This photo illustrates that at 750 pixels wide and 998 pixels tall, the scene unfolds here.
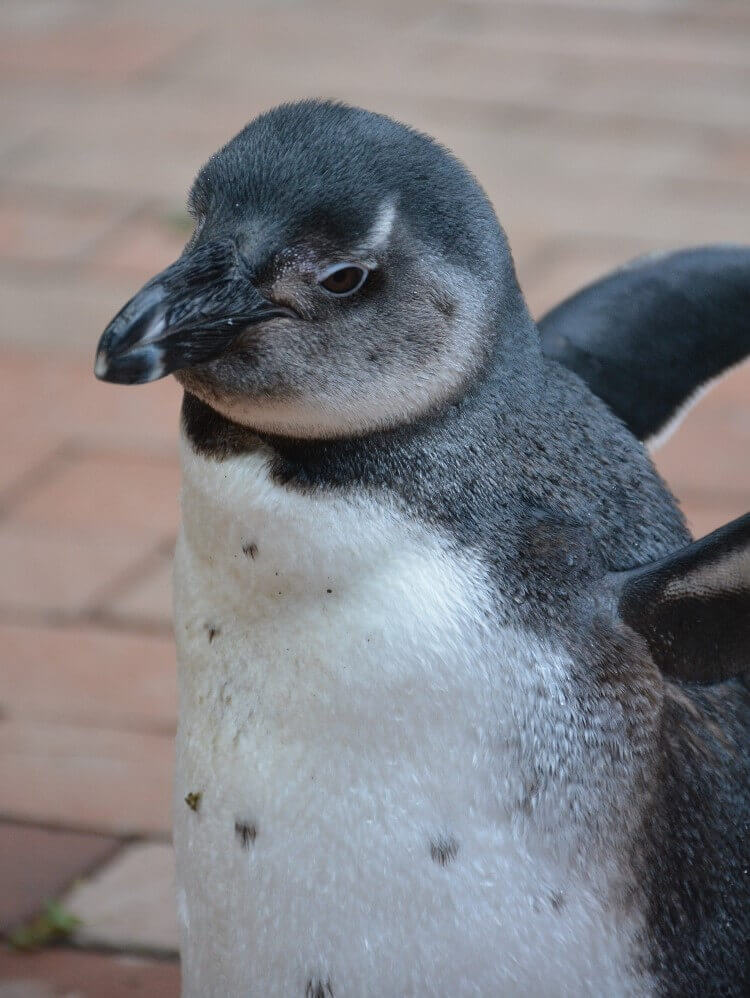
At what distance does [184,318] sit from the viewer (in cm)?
89

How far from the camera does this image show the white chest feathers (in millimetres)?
946

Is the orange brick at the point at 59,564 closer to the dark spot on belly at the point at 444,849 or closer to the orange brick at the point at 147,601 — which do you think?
the orange brick at the point at 147,601

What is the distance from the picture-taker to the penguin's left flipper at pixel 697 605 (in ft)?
3.11

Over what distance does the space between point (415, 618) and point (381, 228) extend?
218mm

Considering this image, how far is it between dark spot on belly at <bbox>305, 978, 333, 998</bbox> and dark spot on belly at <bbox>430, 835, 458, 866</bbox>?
109mm

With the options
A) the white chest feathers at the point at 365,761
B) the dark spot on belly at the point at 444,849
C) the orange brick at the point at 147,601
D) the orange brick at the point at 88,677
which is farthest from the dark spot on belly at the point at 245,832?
the orange brick at the point at 147,601

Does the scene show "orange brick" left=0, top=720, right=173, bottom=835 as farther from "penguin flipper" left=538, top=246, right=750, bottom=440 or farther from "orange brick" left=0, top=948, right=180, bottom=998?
"penguin flipper" left=538, top=246, right=750, bottom=440

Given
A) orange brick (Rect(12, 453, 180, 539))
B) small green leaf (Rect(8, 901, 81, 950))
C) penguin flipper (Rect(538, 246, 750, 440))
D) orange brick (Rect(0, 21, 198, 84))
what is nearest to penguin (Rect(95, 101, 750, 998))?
penguin flipper (Rect(538, 246, 750, 440))

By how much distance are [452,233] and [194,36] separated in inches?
120

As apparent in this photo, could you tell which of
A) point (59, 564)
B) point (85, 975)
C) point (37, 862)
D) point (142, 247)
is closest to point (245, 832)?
point (85, 975)

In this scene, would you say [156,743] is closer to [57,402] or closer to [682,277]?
[682,277]

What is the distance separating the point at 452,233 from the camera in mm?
942

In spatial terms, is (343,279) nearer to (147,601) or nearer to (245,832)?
(245,832)

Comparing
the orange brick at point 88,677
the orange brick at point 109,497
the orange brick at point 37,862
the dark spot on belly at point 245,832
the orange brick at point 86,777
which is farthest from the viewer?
the orange brick at point 109,497
